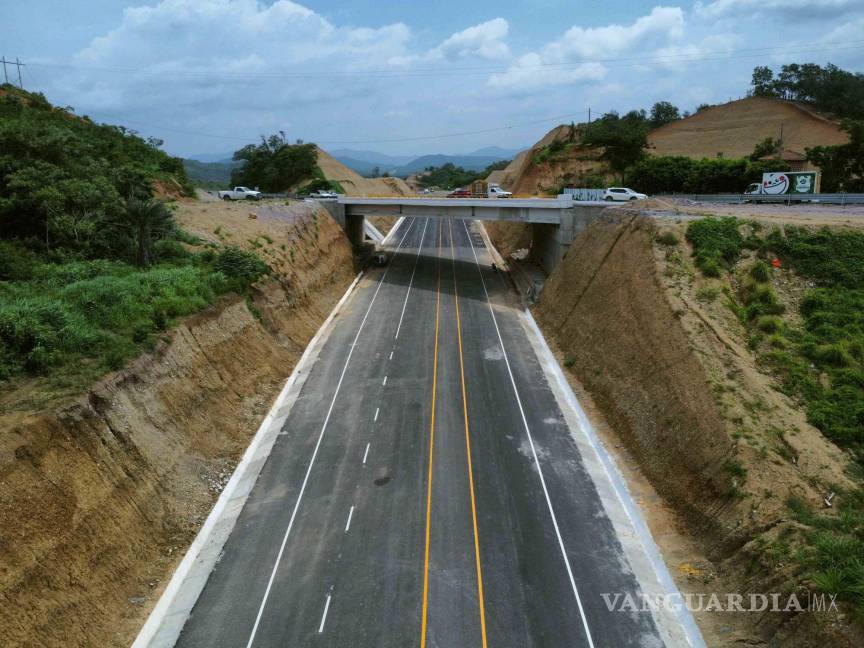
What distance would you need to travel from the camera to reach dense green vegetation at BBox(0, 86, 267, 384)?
20859 mm

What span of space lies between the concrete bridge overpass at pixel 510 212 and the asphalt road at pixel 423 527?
54.4 ft

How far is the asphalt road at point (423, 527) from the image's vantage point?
1552 centimetres

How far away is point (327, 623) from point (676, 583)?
1053 cm

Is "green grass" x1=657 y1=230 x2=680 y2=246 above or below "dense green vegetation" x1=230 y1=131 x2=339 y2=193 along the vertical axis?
below

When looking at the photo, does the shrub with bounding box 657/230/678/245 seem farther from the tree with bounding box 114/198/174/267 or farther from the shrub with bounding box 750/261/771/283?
the tree with bounding box 114/198/174/267

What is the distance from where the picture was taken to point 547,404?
2817cm

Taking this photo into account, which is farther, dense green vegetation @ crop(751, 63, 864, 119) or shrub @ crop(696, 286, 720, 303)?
dense green vegetation @ crop(751, 63, 864, 119)

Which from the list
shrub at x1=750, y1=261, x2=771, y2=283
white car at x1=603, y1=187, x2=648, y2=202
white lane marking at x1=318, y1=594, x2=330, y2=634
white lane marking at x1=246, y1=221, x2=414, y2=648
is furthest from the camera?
white car at x1=603, y1=187, x2=648, y2=202

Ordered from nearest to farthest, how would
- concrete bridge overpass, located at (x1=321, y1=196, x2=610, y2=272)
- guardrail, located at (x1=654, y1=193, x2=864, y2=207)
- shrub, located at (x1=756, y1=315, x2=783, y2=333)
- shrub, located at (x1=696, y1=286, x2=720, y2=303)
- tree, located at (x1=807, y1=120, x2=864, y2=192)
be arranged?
shrub, located at (x1=756, y1=315, x2=783, y2=333) < shrub, located at (x1=696, y1=286, x2=720, y2=303) < guardrail, located at (x1=654, y1=193, x2=864, y2=207) < concrete bridge overpass, located at (x1=321, y1=196, x2=610, y2=272) < tree, located at (x1=807, y1=120, x2=864, y2=192)

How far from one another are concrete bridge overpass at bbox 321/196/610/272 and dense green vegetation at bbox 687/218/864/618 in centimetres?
1282

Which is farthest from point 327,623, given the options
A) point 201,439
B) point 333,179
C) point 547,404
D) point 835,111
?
point 835,111

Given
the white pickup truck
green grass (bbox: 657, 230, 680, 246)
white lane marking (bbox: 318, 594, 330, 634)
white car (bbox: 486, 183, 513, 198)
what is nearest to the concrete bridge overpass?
white car (bbox: 486, 183, 513, 198)

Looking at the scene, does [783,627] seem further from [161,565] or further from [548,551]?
[161,565]

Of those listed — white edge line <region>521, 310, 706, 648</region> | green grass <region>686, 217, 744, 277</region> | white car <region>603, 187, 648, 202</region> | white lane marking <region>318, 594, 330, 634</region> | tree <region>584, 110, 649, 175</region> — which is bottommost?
white lane marking <region>318, 594, 330, 634</region>
